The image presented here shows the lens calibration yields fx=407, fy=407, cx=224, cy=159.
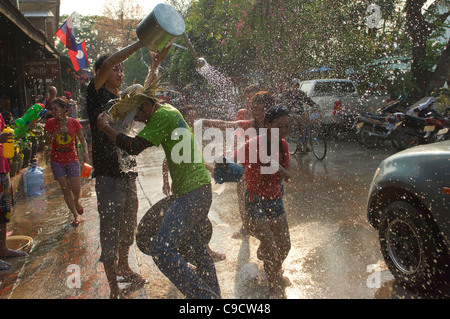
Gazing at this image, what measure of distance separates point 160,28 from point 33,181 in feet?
20.0

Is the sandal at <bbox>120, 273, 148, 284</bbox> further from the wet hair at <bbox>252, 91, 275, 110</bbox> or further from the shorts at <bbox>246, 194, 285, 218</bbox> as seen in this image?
the wet hair at <bbox>252, 91, 275, 110</bbox>

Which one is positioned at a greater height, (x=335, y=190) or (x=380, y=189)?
(x=380, y=189)

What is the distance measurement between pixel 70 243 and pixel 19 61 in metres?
8.33

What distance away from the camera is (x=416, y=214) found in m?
3.19

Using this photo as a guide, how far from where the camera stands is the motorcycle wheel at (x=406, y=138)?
35.8 ft

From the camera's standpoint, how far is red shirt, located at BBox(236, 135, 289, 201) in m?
3.46

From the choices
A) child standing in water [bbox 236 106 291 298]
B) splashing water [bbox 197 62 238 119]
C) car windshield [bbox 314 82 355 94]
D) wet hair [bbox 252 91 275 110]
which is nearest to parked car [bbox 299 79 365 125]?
car windshield [bbox 314 82 355 94]

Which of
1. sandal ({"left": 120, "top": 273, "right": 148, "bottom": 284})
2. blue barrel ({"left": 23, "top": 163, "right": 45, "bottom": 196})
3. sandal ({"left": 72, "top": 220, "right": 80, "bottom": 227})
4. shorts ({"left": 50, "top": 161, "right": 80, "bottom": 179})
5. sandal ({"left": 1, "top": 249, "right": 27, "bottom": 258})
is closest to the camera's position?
sandal ({"left": 120, "top": 273, "right": 148, "bottom": 284})

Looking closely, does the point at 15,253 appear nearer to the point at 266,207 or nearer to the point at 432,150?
the point at 266,207

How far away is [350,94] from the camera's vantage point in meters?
14.9

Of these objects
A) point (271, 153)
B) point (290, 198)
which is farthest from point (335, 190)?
point (271, 153)

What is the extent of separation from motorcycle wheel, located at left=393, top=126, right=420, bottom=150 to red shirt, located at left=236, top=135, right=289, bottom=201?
8.56 metres

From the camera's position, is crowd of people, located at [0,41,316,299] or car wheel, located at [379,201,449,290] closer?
crowd of people, located at [0,41,316,299]
